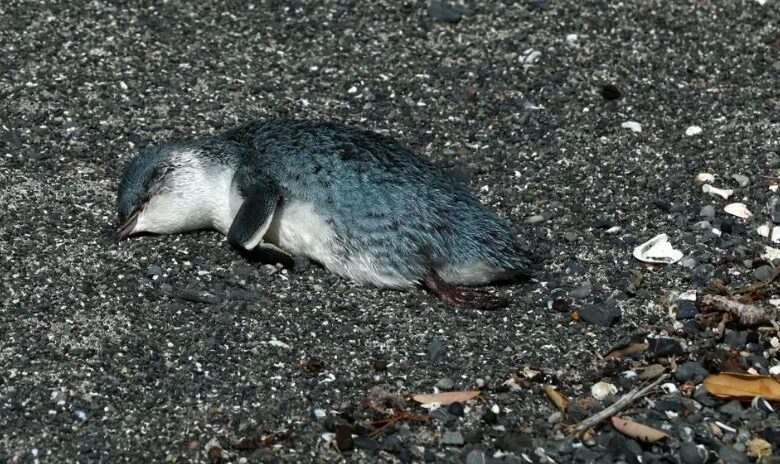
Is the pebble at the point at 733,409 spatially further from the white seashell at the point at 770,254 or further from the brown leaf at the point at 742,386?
the white seashell at the point at 770,254

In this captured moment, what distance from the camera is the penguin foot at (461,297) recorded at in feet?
16.8

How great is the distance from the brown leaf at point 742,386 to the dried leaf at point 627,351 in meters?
0.32

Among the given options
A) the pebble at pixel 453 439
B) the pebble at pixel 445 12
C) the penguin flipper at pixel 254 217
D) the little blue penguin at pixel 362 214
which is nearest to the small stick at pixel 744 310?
the little blue penguin at pixel 362 214

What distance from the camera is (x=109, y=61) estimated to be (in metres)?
7.20

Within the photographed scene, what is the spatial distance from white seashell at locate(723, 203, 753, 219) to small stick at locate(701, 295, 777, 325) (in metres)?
0.88

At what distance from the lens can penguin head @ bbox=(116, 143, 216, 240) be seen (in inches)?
221

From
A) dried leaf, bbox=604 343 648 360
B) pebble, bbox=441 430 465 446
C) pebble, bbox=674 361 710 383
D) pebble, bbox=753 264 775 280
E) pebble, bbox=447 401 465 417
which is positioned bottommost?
pebble, bbox=447 401 465 417

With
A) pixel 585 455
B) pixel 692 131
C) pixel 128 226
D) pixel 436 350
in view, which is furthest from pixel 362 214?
pixel 692 131

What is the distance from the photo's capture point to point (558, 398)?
451 cm

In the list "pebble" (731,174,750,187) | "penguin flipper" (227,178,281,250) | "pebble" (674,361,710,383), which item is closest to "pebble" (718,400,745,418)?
"pebble" (674,361,710,383)

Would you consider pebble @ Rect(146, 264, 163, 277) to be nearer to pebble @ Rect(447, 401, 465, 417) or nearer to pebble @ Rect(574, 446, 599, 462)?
pebble @ Rect(447, 401, 465, 417)

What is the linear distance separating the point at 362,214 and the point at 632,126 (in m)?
2.23

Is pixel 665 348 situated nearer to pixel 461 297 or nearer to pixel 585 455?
pixel 585 455

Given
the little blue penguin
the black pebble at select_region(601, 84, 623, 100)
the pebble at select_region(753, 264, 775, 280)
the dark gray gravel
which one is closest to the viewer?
the dark gray gravel
